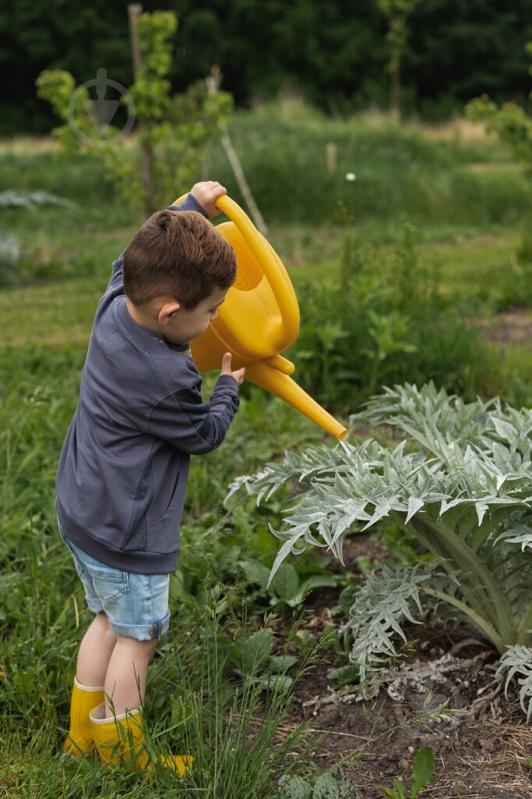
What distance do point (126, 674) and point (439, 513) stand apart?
29.9 inches

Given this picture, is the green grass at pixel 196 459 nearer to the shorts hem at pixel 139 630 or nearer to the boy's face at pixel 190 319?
the shorts hem at pixel 139 630

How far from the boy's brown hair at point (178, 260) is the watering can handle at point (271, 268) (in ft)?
0.42

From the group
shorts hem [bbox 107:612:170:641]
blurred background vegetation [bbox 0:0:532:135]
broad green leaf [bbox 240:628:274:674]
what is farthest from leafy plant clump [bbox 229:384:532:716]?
blurred background vegetation [bbox 0:0:532:135]

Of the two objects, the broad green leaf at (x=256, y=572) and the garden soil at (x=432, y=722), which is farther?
the broad green leaf at (x=256, y=572)

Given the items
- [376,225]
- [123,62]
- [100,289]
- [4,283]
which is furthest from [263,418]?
[123,62]

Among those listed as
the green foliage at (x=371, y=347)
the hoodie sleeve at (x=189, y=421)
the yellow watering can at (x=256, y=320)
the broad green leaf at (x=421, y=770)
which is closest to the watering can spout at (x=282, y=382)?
the yellow watering can at (x=256, y=320)

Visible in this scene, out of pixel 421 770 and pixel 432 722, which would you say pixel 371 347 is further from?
pixel 421 770

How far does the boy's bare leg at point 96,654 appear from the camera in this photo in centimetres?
229

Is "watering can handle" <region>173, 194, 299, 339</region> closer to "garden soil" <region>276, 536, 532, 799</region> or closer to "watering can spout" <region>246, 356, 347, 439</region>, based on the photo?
"watering can spout" <region>246, 356, 347, 439</region>

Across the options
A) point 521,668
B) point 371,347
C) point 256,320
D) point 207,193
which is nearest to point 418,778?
point 521,668

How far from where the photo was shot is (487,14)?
→ 1254 inches

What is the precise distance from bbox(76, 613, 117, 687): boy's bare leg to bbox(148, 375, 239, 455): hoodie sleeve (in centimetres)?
49

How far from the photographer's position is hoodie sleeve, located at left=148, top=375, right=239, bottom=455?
205cm

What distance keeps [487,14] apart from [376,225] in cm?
2432
